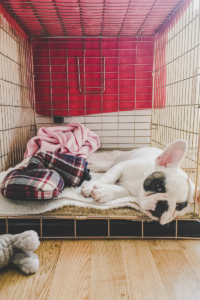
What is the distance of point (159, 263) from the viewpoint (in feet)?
3.10

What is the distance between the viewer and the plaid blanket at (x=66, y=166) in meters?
1.35

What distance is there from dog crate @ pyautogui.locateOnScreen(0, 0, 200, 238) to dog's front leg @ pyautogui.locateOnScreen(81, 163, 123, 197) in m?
0.40

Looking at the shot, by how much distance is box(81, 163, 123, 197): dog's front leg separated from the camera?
122 centimetres

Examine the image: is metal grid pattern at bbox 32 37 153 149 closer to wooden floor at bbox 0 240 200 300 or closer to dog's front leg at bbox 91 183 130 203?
dog's front leg at bbox 91 183 130 203

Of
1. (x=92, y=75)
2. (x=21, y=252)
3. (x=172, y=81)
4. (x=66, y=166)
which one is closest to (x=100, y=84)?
(x=92, y=75)

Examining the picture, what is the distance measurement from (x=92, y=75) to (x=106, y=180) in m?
1.43

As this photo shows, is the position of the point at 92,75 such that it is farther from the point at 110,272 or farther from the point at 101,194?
the point at 110,272

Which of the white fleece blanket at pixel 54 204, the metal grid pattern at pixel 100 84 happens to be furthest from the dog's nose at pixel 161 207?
the metal grid pattern at pixel 100 84

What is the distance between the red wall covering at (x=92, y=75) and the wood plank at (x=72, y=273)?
164 centimetres

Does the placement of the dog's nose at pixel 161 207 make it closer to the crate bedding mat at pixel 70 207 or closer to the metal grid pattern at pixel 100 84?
the crate bedding mat at pixel 70 207

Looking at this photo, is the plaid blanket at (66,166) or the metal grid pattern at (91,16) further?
the metal grid pattern at (91,16)

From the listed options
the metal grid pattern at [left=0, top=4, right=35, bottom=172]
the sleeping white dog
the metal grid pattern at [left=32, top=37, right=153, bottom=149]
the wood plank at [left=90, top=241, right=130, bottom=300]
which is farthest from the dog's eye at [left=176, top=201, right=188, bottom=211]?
the metal grid pattern at [left=32, top=37, right=153, bottom=149]

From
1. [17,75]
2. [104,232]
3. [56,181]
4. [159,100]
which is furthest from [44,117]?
[104,232]

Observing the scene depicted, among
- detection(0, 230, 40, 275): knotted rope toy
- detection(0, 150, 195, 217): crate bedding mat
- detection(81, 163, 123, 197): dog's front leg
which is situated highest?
detection(81, 163, 123, 197): dog's front leg
